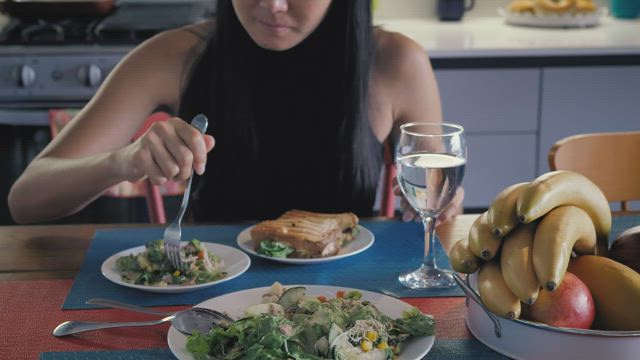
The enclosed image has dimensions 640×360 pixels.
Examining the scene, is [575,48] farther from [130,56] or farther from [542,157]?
[130,56]

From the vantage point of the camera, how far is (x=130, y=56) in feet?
5.97

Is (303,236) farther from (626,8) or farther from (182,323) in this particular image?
(626,8)

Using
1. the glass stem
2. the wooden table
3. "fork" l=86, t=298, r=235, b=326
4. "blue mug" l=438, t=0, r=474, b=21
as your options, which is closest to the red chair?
the wooden table

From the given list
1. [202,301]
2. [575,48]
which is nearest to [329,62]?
[202,301]

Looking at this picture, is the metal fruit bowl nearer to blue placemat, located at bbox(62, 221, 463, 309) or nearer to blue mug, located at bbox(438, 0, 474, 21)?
blue placemat, located at bbox(62, 221, 463, 309)

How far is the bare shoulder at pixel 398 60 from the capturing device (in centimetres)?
188

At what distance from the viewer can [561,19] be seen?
316 cm

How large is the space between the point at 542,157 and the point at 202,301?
1.99 meters

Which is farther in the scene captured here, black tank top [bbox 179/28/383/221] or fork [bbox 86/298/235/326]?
black tank top [bbox 179/28/383/221]

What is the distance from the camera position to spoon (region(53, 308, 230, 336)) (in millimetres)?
1009

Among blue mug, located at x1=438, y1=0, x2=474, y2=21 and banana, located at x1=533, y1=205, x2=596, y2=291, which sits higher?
banana, located at x1=533, y1=205, x2=596, y2=291

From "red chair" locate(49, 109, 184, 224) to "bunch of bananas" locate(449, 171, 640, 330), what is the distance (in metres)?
0.94

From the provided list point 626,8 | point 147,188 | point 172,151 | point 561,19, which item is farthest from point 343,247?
point 626,8

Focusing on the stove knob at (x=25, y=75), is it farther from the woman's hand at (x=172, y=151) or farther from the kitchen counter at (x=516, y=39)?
the woman's hand at (x=172, y=151)
